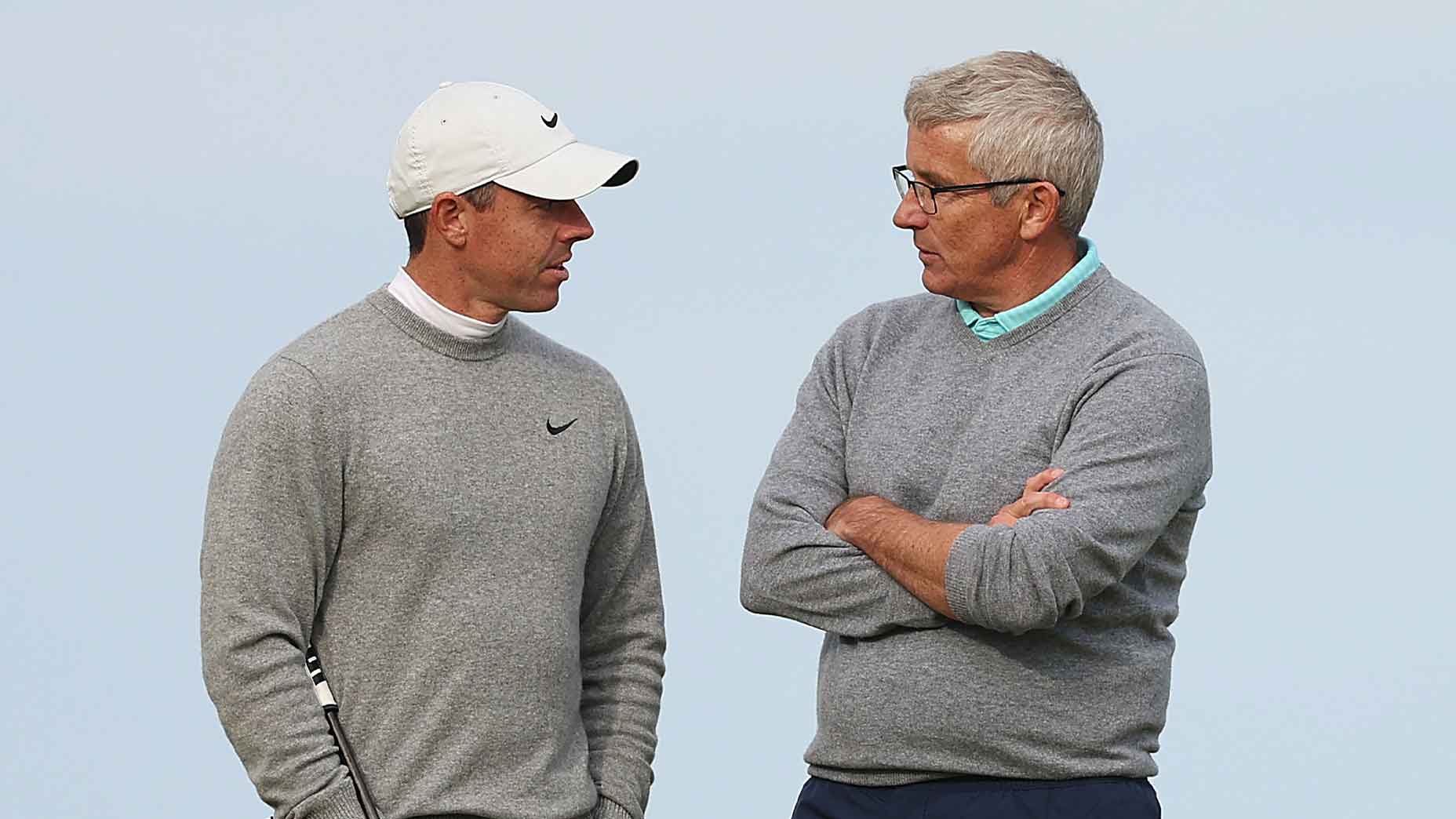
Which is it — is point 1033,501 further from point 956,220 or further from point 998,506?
point 956,220

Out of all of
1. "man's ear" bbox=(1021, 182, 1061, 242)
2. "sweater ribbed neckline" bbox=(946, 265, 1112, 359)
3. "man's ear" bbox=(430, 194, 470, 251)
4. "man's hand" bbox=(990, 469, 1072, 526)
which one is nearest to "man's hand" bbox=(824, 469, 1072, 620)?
"man's hand" bbox=(990, 469, 1072, 526)

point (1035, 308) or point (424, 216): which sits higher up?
point (424, 216)

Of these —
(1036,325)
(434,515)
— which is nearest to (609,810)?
(434,515)

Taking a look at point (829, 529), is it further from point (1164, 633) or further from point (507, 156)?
point (507, 156)

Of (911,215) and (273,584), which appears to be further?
(911,215)

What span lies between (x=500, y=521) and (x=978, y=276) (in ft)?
2.60

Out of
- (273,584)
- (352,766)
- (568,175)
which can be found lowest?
(352,766)

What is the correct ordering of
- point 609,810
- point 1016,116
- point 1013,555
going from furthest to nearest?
1. point 609,810
2. point 1016,116
3. point 1013,555

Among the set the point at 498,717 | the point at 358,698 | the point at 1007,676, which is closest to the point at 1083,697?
the point at 1007,676

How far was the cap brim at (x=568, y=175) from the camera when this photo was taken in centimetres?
277

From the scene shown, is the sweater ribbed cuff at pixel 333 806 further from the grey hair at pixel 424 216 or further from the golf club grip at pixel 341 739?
the grey hair at pixel 424 216

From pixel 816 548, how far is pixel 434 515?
549mm

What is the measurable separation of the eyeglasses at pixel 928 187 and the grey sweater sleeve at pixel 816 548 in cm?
29

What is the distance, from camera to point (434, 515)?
2703 mm
